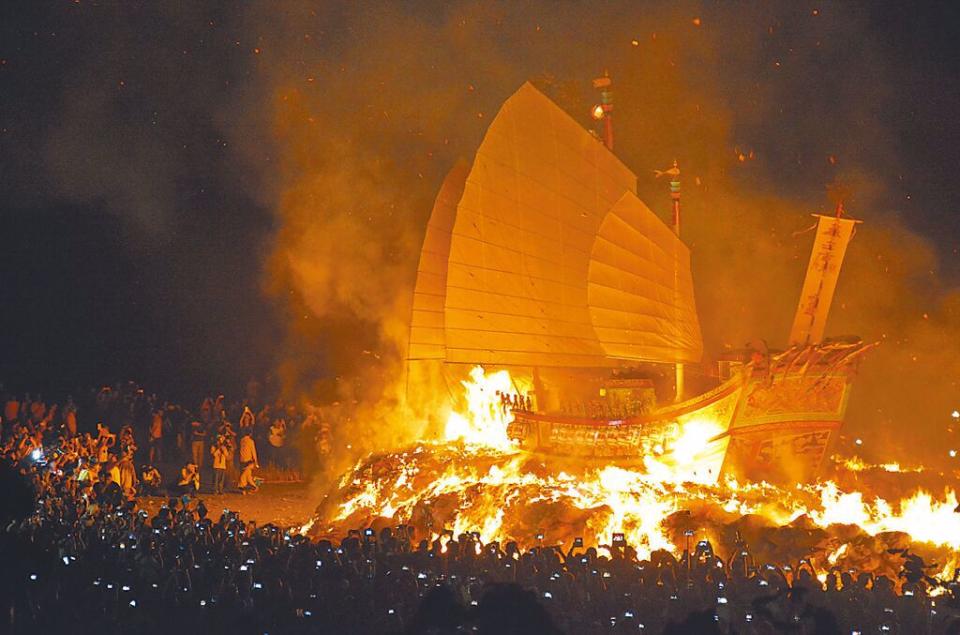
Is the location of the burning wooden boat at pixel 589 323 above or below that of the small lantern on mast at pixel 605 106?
below

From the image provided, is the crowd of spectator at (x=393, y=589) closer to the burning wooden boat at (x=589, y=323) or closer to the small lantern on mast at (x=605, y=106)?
the burning wooden boat at (x=589, y=323)

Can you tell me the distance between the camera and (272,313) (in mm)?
23562

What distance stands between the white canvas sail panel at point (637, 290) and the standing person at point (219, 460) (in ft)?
19.4

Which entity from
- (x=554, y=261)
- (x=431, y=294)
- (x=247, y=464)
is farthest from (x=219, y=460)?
(x=554, y=261)

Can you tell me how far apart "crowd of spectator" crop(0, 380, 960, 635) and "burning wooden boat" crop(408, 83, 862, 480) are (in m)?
3.79

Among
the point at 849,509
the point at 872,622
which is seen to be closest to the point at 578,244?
the point at 849,509

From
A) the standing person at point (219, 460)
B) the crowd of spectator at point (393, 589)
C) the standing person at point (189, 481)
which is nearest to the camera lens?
the crowd of spectator at point (393, 589)

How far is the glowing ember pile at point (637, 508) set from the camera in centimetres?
1108

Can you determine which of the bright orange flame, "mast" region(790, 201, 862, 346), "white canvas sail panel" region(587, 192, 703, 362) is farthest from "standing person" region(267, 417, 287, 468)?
"mast" region(790, 201, 862, 346)

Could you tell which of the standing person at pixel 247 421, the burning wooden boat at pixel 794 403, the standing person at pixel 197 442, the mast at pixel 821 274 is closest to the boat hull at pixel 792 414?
the burning wooden boat at pixel 794 403

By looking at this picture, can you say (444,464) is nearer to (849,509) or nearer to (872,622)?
(849,509)

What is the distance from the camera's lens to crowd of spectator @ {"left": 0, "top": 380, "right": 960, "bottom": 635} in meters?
7.39

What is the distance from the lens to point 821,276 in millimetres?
14180

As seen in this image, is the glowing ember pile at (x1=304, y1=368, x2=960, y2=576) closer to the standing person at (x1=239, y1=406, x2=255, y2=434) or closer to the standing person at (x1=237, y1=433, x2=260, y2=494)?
the standing person at (x1=237, y1=433, x2=260, y2=494)
